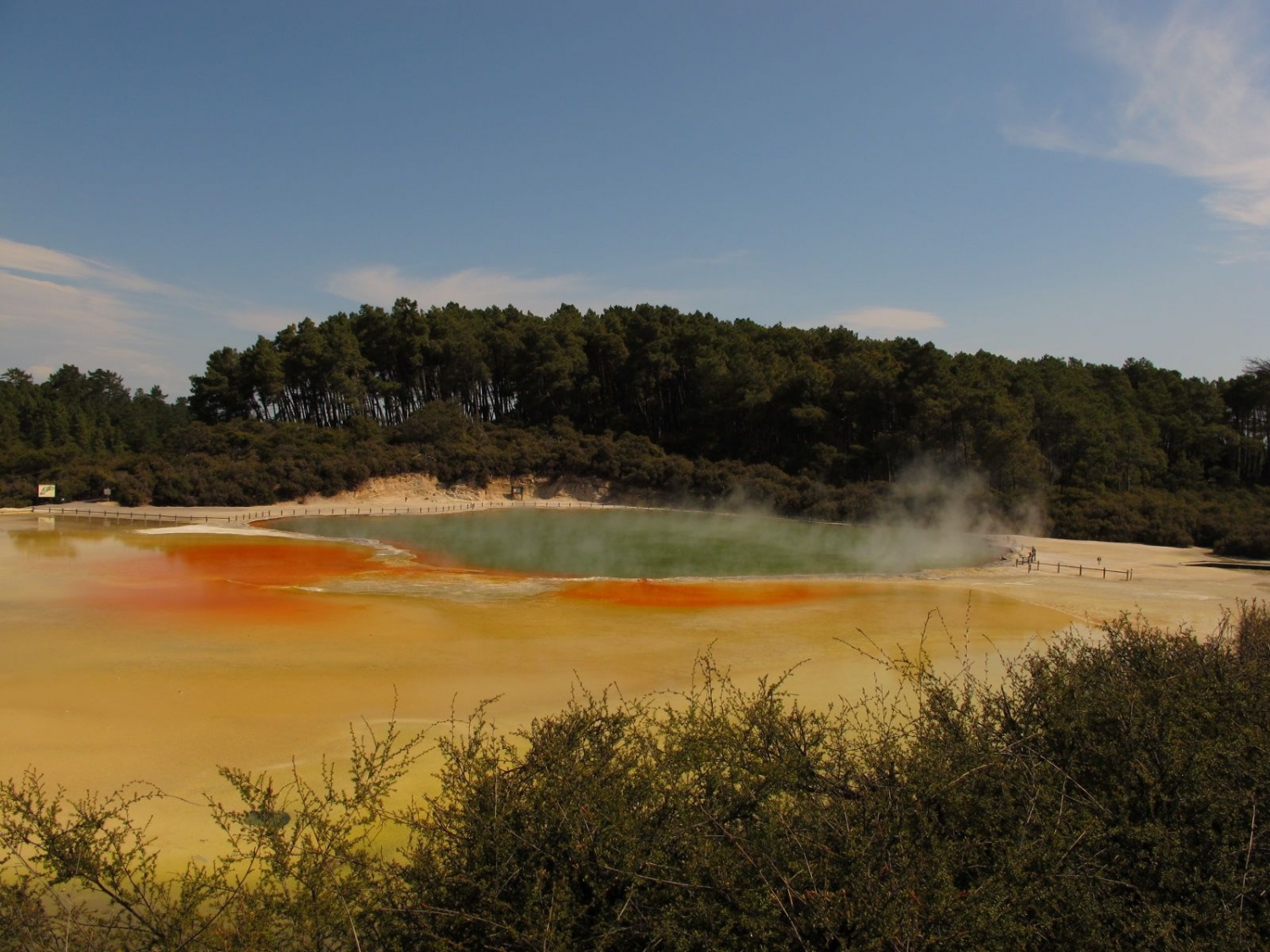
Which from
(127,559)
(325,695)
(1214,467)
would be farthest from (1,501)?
(1214,467)

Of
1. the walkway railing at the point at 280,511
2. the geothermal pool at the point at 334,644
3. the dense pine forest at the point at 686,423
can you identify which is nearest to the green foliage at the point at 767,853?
the geothermal pool at the point at 334,644

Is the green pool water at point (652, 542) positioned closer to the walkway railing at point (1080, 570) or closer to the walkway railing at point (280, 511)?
the walkway railing at point (280, 511)

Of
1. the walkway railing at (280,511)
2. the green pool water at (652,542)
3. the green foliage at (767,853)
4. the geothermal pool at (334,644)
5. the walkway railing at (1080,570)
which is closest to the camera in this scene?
the green foliage at (767,853)

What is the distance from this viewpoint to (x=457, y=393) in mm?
73250

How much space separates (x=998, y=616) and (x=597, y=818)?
19465 mm

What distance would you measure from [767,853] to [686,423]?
2443 inches

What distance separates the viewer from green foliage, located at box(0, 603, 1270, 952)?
16.5ft

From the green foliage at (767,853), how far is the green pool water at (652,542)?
2206cm

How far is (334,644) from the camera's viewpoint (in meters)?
17.6

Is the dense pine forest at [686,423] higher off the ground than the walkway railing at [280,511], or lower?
higher

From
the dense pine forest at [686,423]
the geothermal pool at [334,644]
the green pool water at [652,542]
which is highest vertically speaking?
the dense pine forest at [686,423]

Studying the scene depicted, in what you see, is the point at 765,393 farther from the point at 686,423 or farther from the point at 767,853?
the point at 767,853

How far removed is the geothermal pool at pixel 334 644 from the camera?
1165cm

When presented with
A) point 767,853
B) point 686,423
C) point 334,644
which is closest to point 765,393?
point 686,423
